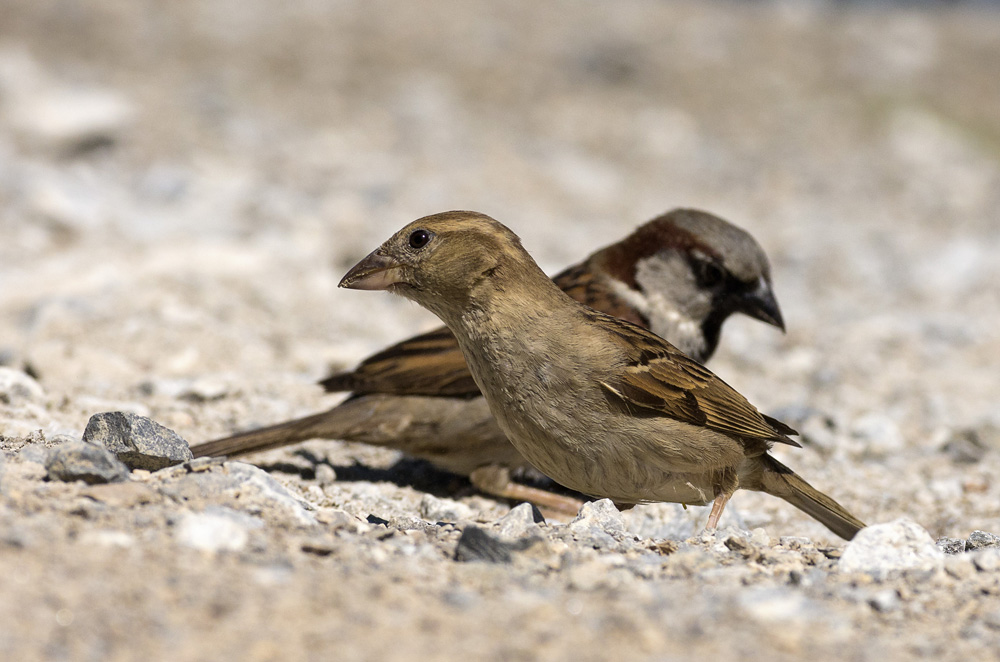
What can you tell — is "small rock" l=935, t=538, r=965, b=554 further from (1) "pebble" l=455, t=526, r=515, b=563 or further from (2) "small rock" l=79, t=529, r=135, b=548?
(2) "small rock" l=79, t=529, r=135, b=548

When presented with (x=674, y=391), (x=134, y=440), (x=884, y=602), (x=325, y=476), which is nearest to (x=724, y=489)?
(x=674, y=391)

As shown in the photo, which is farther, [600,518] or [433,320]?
[433,320]

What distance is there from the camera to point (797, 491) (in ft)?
13.6

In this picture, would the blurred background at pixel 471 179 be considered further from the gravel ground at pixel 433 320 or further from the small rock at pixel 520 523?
the small rock at pixel 520 523

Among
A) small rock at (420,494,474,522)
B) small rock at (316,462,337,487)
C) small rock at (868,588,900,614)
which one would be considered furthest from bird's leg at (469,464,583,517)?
small rock at (868,588,900,614)

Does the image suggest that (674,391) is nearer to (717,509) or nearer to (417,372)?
(717,509)

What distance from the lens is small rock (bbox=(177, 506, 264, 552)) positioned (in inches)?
105

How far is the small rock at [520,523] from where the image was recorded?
332 cm

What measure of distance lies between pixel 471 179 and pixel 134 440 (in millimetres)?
7126

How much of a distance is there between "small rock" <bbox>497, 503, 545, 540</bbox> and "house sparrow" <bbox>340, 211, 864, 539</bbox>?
7.6 inches

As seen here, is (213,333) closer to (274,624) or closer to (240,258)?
(240,258)

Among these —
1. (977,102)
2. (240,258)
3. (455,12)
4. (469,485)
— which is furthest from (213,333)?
(977,102)

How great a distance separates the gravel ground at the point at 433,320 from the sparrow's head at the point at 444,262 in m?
0.81

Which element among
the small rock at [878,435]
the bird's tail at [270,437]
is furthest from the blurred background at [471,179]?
the bird's tail at [270,437]
